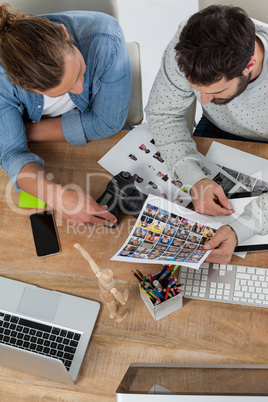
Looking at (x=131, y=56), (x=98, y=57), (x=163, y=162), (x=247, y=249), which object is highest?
(x=98, y=57)

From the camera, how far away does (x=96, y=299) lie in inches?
42.8

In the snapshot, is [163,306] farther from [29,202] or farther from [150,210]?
[29,202]

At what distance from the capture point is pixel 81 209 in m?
1.13

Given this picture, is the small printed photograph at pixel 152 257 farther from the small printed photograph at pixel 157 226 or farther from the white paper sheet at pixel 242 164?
the white paper sheet at pixel 242 164

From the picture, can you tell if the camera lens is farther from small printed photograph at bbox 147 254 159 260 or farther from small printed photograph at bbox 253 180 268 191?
small printed photograph at bbox 253 180 268 191

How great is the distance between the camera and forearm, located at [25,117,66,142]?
4.15ft

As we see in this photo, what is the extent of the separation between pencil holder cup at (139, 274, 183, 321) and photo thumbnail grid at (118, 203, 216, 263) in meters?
0.07

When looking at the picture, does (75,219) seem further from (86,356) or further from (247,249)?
(247,249)

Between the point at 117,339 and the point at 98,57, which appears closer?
the point at 117,339

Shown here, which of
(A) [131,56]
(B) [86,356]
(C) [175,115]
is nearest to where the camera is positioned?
(B) [86,356]

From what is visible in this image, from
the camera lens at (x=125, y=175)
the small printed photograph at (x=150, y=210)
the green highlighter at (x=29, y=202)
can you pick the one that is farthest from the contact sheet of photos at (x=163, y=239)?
the green highlighter at (x=29, y=202)

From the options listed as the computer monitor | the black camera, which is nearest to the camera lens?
the black camera

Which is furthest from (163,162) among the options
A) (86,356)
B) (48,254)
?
(86,356)

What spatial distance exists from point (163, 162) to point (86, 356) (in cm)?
57
